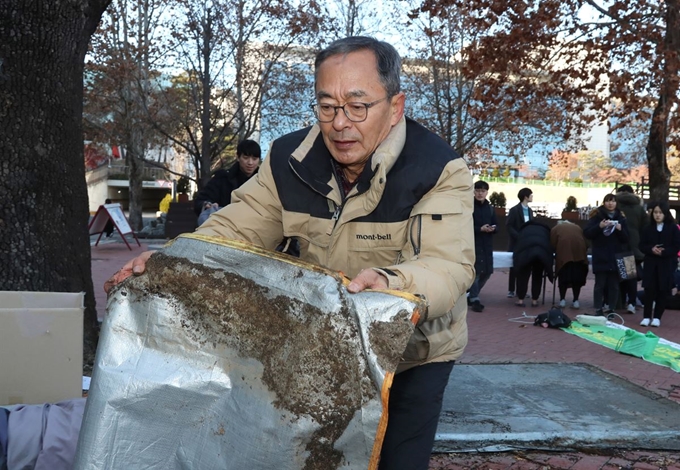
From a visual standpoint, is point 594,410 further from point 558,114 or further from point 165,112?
point 165,112

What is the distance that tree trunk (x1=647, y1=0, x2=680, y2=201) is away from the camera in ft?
55.6

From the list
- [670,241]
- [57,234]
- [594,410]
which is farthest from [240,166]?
[670,241]

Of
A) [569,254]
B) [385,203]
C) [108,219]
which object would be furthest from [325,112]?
[108,219]

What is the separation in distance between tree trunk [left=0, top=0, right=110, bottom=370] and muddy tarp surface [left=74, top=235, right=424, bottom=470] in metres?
3.75

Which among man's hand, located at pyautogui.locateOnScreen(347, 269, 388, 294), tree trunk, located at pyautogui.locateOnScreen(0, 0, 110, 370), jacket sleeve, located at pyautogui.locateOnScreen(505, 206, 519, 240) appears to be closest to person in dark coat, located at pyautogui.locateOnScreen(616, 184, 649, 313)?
jacket sleeve, located at pyautogui.locateOnScreen(505, 206, 519, 240)

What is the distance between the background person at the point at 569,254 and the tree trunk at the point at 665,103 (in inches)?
226

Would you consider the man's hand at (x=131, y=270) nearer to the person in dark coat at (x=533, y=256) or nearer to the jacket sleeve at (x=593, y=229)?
the jacket sleeve at (x=593, y=229)

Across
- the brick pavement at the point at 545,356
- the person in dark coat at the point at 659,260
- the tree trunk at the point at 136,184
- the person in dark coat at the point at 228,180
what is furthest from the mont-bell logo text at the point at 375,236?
the tree trunk at the point at 136,184

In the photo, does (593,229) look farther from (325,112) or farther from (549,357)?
(325,112)

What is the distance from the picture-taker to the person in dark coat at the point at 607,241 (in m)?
10.9

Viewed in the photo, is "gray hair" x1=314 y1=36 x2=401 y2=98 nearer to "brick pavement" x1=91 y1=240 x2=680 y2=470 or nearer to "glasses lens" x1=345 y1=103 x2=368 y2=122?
"glasses lens" x1=345 y1=103 x2=368 y2=122

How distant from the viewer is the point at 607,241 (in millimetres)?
11016

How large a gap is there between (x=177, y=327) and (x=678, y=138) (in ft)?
66.4

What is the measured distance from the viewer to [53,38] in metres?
5.56
